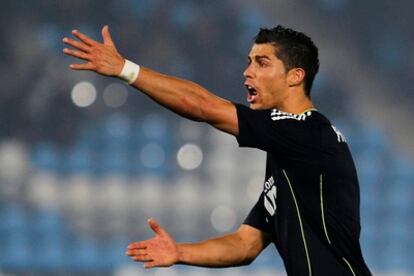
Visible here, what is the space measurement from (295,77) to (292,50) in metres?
0.13

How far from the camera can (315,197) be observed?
3613mm

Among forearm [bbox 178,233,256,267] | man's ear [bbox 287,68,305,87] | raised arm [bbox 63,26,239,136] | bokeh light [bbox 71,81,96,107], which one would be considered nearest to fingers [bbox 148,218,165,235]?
forearm [bbox 178,233,256,267]

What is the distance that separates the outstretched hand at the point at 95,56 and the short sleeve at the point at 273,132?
495 mm

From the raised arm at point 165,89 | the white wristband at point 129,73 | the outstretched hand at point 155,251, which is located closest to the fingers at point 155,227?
the outstretched hand at point 155,251

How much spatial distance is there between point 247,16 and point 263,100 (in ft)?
10.7

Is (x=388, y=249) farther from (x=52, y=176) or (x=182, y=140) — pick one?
(x=52, y=176)

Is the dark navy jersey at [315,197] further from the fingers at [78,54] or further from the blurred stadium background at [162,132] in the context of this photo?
the blurred stadium background at [162,132]

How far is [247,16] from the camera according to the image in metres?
7.14

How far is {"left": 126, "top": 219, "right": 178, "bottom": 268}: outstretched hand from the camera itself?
3535 millimetres

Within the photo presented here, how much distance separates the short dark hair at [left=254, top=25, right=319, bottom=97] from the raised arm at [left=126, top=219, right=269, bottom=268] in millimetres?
738

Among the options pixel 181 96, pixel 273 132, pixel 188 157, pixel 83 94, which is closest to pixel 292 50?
pixel 273 132

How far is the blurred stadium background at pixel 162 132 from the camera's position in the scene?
696 cm

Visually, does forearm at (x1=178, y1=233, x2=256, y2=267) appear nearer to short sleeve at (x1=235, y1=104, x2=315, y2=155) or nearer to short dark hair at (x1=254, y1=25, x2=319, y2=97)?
short sleeve at (x1=235, y1=104, x2=315, y2=155)

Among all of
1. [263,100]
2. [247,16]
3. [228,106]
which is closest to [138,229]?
[247,16]
